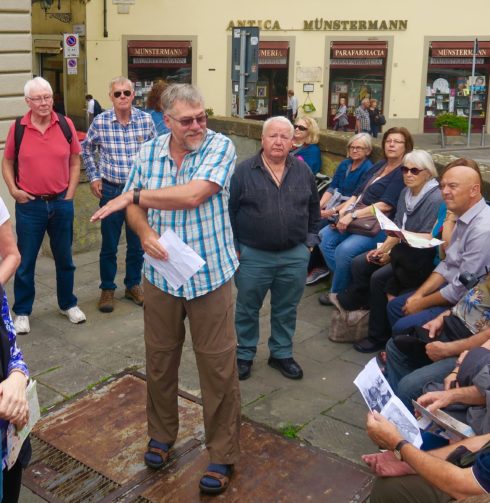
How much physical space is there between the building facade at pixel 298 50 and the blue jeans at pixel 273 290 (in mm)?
21071

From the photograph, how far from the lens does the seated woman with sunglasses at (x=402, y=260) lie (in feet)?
17.5

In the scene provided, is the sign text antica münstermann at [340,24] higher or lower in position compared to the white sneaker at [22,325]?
higher

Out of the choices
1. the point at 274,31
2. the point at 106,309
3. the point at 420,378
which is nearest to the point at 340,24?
the point at 274,31

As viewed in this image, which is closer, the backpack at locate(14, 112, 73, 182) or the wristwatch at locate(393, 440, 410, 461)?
the wristwatch at locate(393, 440, 410, 461)

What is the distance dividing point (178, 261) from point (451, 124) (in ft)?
70.3

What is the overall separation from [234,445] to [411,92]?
24.6 metres

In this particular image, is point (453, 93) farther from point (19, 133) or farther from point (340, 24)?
point (19, 133)

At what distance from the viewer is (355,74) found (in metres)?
26.9

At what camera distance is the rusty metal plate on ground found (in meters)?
3.93

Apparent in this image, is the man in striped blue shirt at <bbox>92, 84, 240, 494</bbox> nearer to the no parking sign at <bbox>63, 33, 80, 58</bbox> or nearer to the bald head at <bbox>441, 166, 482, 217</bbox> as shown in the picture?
the bald head at <bbox>441, 166, 482, 217</bbox>

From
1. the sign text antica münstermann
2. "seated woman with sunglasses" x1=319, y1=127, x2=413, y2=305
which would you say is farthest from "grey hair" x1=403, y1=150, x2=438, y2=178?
the sign text antica münstermann

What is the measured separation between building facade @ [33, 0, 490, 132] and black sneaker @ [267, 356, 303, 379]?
69.2 ft

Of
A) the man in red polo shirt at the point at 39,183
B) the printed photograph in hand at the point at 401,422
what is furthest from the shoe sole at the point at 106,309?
the printed photograph in hand at the point at 401,422

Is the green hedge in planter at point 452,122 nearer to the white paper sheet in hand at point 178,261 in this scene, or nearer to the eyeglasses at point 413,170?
the eyeglasses at point 413,170
